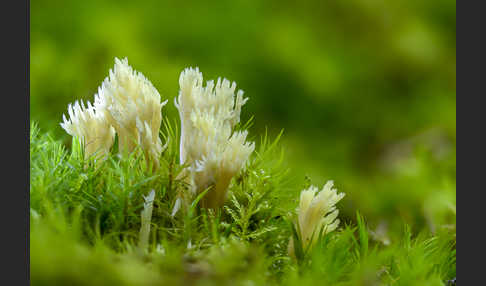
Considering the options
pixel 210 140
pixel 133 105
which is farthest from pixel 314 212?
pixel 133 105

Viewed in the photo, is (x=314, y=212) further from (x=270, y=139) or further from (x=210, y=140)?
(x=270, y=139)

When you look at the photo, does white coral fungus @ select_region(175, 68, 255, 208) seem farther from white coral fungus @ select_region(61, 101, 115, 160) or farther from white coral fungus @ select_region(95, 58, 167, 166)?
white coral fungus @ select_region(61, 101, 115, 160)

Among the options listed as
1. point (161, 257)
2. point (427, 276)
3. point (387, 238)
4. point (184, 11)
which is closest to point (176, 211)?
point (161, 257)

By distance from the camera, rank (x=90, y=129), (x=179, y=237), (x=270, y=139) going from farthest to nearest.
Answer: (x=270, y=139), (x=90, y=129), (x=179, y=237)

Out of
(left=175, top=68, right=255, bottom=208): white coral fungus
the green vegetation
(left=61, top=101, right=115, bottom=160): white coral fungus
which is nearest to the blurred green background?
the green vegetation

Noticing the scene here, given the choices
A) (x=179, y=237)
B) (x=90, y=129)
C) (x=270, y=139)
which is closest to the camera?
(x=179, y=237)

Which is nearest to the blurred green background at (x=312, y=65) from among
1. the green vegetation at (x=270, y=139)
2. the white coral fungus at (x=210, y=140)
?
the green vegetation at (x=270, y=139)
